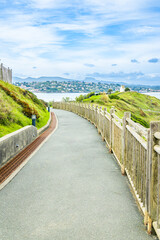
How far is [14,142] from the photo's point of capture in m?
9.09

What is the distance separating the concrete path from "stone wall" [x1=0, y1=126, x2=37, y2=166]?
82 centimetres

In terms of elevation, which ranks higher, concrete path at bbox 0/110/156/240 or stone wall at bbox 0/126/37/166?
stone wall at bbox 0/126/37/166

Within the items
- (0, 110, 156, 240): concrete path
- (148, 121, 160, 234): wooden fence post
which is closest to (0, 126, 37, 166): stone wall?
(0, 110, 156, 240): concrete path

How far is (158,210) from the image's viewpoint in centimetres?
359

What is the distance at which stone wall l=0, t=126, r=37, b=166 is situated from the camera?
7883 millimetres

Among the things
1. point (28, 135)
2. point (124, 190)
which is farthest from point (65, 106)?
point (124, 190)

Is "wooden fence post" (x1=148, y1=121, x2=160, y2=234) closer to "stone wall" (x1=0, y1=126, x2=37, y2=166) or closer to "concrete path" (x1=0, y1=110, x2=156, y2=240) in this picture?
"concrete path" (x1=0, y1=110, x2=156, y2=240)

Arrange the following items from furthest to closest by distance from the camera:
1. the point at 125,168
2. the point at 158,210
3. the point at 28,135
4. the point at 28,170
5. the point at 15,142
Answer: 1. the point at 28,135
2. the point at 15,142
3. the point at 28,170
4. the point at 125,168
5. the point at 158,210

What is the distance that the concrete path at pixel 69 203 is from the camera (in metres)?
3.96

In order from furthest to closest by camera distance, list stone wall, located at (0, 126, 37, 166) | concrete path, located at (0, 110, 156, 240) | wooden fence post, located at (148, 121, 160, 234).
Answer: stone wall, located at (0, 126, 37, 166) → concrete path, located at (0, 110, 156, 240) → wooden fence post, located at (148, 121, 160, 234)

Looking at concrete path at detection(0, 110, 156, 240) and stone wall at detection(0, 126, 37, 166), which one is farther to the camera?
stone wall at detection(0, 126, 37, 166)

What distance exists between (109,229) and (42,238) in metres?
1.07

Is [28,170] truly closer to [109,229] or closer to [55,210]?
[55,210]

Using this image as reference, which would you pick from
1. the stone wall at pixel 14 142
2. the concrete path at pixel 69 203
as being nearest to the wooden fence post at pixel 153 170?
the concrete path at pixel 69 203
